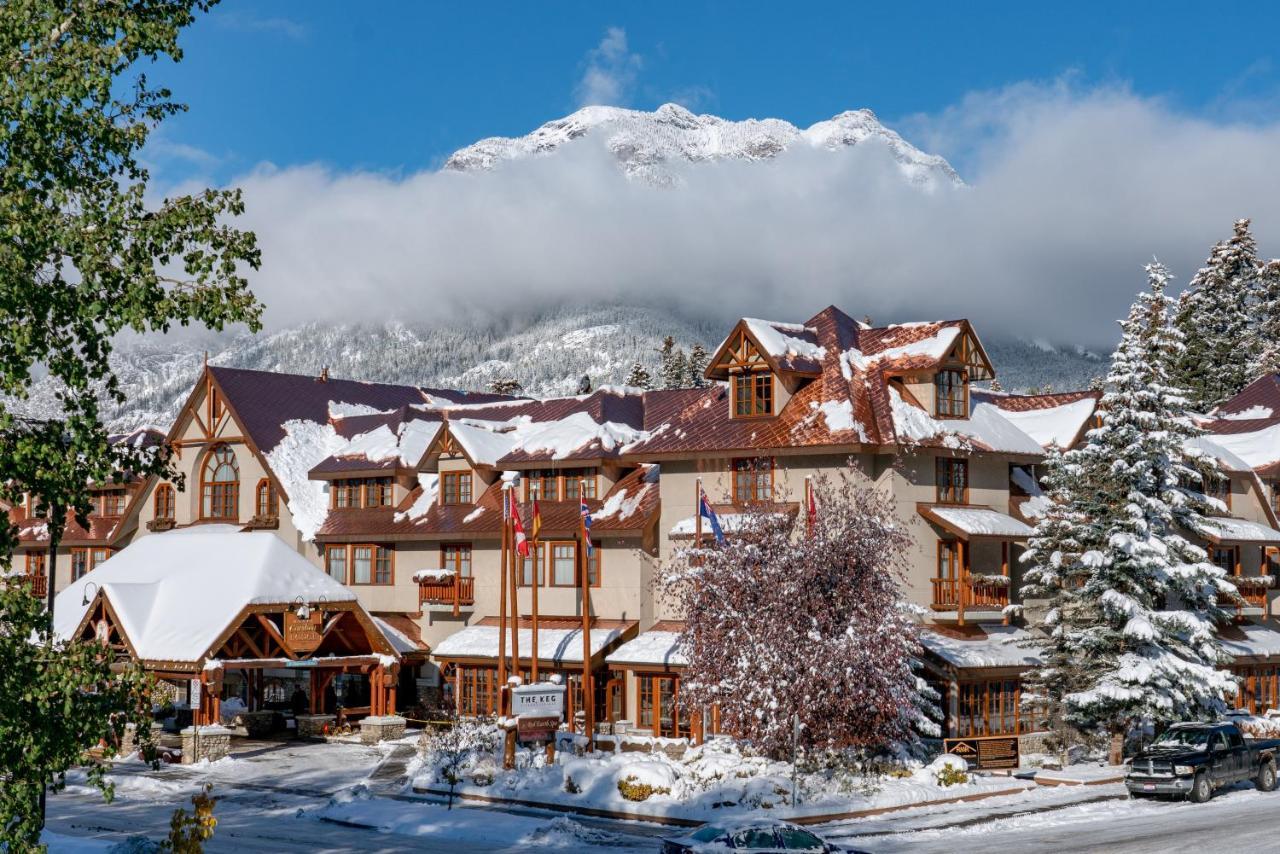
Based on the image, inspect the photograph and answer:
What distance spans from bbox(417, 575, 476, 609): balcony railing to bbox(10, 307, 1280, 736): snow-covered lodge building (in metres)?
0.08

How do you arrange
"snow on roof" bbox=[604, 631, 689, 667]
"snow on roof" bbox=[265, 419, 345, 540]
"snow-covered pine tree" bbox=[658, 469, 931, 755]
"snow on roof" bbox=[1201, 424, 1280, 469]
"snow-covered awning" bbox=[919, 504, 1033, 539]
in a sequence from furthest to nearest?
"snow on roof" bbox=[265, 419, 345, 540]
"snow on roof" bbox=[1201, 424, 1280, 469]
"snow on roof" bbox=[604, 631, 689, 667]
"snow-covered awning" bbox=[919, 504, 1033, 539]
"snow-covered pine tree" bbox=[658, 469, 931, 755]

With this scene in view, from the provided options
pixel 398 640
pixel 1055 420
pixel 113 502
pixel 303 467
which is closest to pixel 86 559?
pixel 113 502

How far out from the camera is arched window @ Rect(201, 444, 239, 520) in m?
62.5

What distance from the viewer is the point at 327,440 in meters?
64.3

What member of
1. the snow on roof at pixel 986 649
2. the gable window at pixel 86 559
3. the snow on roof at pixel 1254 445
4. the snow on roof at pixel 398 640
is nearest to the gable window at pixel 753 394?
the snow on roof at pixel 986 649

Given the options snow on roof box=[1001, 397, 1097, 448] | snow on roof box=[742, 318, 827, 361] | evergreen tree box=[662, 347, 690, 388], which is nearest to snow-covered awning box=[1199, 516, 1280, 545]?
snow on roof box=[1001, 397, 1097, 448]

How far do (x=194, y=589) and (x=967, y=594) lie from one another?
A: 2581cm

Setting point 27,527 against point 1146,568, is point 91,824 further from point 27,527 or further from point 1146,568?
point 27,527

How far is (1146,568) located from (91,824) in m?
28.5

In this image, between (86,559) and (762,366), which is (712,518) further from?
(86,559)

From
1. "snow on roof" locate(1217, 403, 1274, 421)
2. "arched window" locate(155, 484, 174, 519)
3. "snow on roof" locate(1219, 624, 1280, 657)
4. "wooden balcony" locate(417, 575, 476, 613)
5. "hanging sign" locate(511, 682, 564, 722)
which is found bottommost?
"hanging sign" locate(511, 682, 564, 722)

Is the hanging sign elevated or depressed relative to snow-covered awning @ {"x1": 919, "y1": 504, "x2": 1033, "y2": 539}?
depressed

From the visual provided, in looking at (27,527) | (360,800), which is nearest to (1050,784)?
(360,800)

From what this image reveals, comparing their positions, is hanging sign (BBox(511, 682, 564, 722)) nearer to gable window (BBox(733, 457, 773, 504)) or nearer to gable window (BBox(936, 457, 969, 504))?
gable window (BBox(733, 457, 773, 504))
